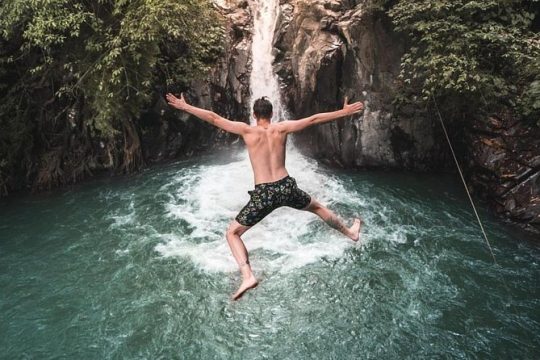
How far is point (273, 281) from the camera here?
6.33m

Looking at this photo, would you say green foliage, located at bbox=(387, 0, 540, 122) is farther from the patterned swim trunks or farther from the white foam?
the patterned swim trunks

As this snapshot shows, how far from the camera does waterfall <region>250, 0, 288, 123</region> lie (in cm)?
1134

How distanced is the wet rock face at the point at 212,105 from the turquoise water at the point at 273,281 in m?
2.37

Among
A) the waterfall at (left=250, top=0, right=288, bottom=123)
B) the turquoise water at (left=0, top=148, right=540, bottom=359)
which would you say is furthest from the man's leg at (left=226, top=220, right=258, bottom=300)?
the waterfall at (left=250, top=0, right=288, bottom=123)

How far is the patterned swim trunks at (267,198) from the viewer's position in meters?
4.40

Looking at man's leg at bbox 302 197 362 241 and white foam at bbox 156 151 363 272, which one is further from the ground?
man's leg at bbox 302 197 362 241

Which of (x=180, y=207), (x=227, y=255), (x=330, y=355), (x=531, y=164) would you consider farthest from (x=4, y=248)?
(x=531, y=164)

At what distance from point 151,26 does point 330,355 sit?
6939 mm

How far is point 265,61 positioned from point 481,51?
5.48m

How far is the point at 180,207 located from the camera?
351 inches

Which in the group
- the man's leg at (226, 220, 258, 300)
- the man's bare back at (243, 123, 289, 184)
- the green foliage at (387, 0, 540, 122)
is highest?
the green foliage at (387, 0, 540, 122)

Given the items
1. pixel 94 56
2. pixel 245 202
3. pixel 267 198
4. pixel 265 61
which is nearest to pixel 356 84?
pixel 265 61

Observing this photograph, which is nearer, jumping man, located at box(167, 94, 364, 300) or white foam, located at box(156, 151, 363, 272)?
jumping man, located at box(167, 94, 364, 300)

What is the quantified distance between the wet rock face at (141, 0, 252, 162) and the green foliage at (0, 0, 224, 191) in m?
0.42
